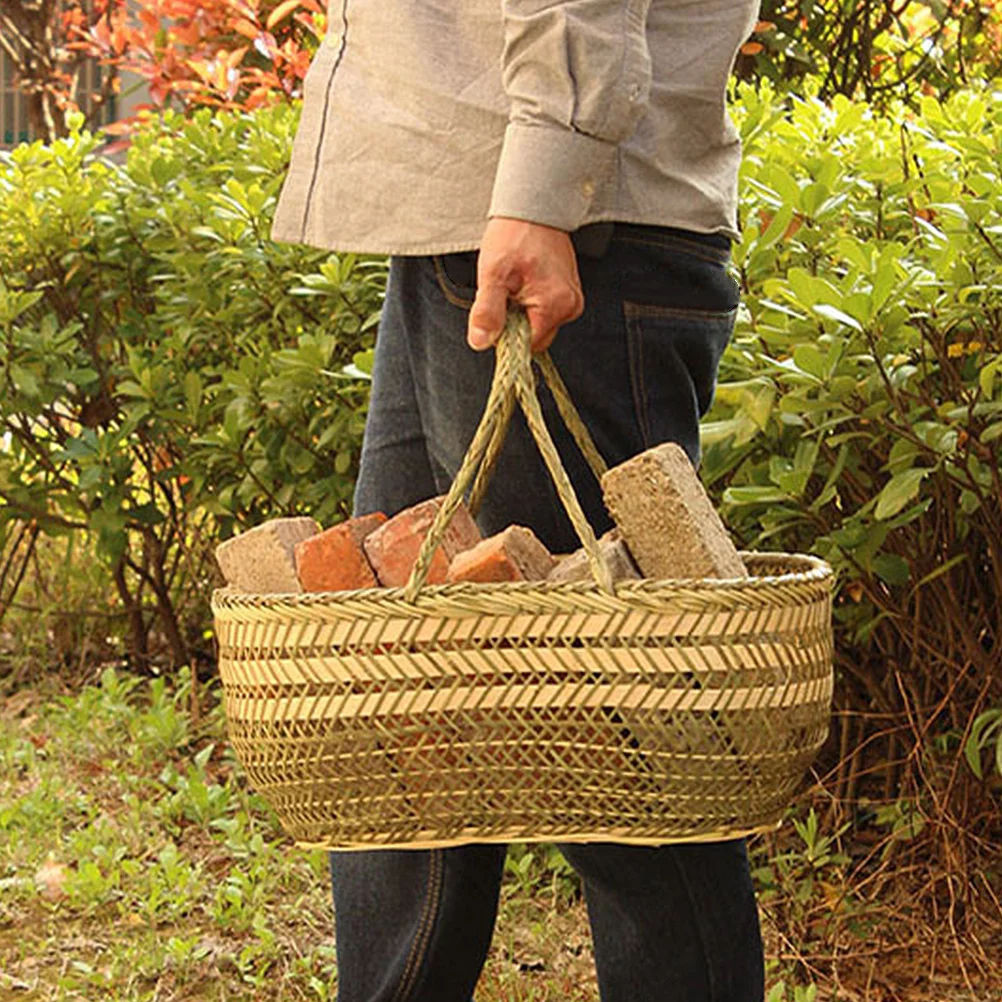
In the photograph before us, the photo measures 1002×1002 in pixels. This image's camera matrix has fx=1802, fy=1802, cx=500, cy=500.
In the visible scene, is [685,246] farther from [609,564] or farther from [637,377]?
[609,564]

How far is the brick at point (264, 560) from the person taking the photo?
6.02 feet

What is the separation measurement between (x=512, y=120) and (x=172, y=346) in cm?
237

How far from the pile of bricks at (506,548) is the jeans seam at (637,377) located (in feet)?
0.37

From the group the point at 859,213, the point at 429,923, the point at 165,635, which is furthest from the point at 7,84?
the point at 429,923

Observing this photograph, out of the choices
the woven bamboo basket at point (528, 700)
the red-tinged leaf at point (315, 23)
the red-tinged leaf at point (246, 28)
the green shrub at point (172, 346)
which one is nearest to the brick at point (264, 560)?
the woven bamboo basket at point (528, 700)

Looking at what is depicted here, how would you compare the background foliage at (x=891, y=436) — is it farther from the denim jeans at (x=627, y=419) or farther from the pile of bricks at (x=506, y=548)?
the pile of bricks at (x=506, y=548)

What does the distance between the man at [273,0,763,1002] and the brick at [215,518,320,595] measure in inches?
8.4

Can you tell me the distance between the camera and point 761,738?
1.64m

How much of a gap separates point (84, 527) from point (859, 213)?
2.14 metres

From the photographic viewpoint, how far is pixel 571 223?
Result: 1.72m

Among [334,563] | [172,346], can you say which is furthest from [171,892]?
[334,563]

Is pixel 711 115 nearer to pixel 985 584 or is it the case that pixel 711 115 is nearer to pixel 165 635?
pixel 985 584

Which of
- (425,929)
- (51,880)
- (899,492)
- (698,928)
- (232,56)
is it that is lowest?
(51,880)

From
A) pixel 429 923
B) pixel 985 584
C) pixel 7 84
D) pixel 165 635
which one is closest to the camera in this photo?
pixel 429 923
